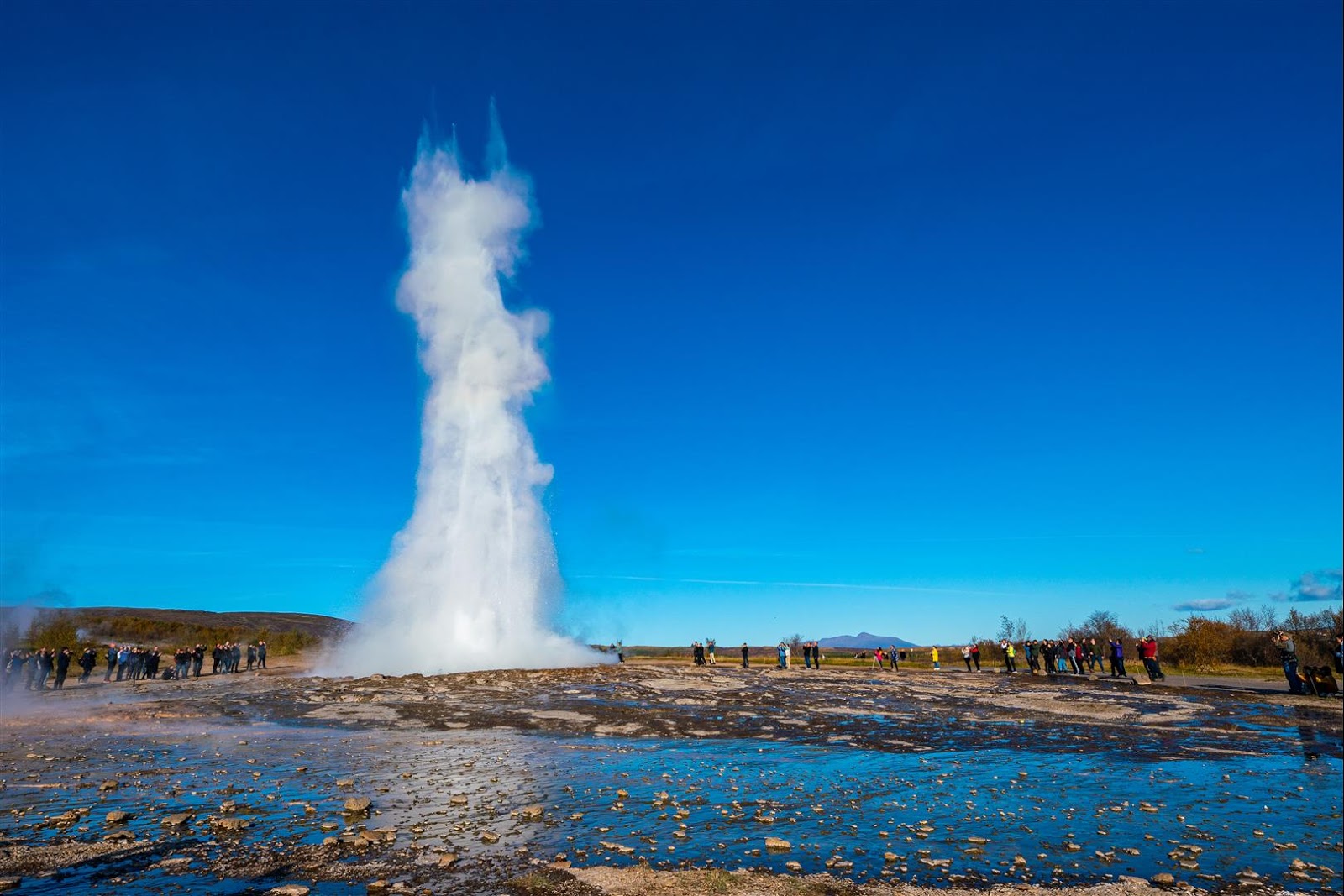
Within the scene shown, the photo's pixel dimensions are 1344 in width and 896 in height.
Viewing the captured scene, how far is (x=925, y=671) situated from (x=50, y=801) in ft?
159

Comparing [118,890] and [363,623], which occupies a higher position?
[363,623]

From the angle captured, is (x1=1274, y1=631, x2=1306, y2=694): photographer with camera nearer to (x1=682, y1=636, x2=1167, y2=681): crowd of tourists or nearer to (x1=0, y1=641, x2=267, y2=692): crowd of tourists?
(x1=682, y1=636, x2=1167, y2=681): crowd of tourists

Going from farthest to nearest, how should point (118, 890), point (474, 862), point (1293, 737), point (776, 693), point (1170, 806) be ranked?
point (776, 693) → point (1293, 737) → point (1170, 806) → point (474, 862) → point (118, 890)

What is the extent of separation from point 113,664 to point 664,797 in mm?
50506

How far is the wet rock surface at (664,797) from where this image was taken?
929 centimetres

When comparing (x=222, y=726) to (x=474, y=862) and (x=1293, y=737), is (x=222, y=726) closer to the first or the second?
(x=474, y=862)

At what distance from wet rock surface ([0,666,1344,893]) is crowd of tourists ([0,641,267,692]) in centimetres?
1736

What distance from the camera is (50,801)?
40.7 feet

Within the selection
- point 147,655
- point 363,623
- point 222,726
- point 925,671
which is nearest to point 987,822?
point 222,726

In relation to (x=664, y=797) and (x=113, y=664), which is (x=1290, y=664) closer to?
(x=664, y=797)

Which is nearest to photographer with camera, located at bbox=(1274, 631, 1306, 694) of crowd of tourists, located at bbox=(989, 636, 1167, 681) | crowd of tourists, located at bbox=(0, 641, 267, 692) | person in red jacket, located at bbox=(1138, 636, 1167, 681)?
person in red jacket, located at bbox=(1138, 636, 1167, 681)

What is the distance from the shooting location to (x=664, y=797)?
13273mm

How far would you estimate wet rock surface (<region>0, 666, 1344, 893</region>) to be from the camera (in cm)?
929

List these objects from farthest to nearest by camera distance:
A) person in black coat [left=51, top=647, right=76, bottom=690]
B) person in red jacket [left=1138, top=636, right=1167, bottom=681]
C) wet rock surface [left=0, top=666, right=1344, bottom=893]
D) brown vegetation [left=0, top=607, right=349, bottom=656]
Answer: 1. brown vegetation [left=0, top=607, right=349, bottom=656]
2. person in black coat [left=51, top=647, right=76, bottom=690]
3. person in red jacket [left=1138, top=636, right=1167, bottom=681]
4. wet rock surface [left=0, top=666, right=1344, bottom=893]
